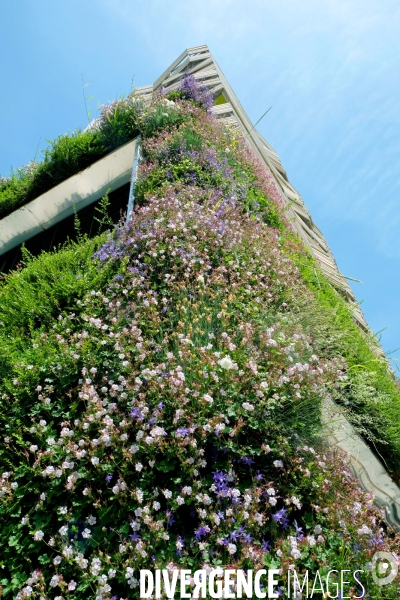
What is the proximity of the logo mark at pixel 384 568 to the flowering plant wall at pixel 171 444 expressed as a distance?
46mm

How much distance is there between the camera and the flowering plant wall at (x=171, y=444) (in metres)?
2.79

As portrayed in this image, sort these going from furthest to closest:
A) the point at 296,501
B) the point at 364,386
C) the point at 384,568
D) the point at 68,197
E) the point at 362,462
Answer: the point at 68,197, the point at 364,386, the point at 362,462, the point at 296,501, the point at 384,568

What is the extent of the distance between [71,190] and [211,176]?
3668mm

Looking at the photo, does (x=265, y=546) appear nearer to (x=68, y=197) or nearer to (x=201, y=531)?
(x=201, y=531)

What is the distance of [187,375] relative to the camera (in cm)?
352

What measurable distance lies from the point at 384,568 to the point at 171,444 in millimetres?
1421

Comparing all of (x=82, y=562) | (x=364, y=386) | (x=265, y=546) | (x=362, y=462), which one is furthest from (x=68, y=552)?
(x=364, y=386)

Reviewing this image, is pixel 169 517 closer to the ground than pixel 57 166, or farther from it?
closer to the ground

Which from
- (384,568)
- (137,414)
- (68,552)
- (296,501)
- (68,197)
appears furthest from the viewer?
(68,197)

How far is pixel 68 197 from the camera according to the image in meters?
9.45

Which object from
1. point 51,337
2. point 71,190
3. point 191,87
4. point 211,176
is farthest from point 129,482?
point 191,87

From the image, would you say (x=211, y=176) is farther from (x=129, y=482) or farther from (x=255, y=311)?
(x=129, y=482)

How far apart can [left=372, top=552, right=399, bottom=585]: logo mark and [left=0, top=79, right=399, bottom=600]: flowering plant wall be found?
0.05 m

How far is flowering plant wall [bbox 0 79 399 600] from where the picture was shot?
279 cm
